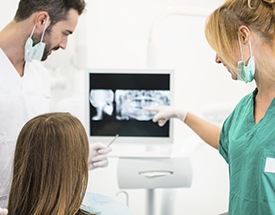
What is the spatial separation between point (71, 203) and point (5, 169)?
1.84ft

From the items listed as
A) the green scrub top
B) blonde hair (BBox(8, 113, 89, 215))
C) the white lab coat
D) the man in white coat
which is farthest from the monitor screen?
blonde hair (BBox(8, 113, 89, 215))

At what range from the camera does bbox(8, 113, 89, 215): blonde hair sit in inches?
40.6

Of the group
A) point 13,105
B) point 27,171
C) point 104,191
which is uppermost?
point 13,105

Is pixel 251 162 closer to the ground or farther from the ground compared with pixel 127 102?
closer to the ground

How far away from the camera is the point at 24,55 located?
5.24 feet

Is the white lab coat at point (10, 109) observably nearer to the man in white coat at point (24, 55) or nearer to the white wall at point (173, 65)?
the man in white coat at point (24, 55)

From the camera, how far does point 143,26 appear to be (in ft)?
9.62

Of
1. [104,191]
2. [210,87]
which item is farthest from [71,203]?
[210,87]

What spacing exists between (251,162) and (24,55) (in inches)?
34.0

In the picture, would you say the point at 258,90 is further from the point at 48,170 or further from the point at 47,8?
the point at 47,8

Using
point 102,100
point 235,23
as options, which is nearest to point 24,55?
point 102,100

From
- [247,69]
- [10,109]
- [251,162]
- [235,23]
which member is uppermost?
[235,23]

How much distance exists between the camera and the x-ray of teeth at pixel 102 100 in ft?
5.57

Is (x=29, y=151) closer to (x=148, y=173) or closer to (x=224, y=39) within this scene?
(x=224, y=39)
